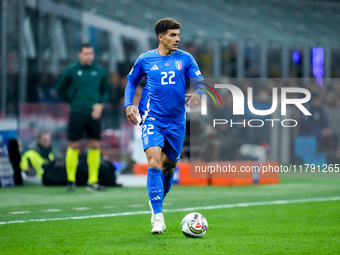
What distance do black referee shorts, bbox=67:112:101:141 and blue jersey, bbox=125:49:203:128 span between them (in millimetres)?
5099

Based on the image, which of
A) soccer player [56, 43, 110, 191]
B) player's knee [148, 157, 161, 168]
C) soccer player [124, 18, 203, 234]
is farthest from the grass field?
soccer player [124, 18, 203, 234]

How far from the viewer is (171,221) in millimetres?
8430

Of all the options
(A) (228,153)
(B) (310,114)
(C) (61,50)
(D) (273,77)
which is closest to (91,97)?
(C) (61,50)

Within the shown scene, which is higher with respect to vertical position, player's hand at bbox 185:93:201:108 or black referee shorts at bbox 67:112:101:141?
player's hand at bbox 185:93:201:108

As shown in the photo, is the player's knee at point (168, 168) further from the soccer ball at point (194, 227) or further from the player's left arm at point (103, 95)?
the player's left arm at point (103, 95)

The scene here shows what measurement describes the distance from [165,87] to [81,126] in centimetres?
531

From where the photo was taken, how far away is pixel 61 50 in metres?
17.6

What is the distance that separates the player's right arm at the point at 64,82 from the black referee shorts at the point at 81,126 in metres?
0.41

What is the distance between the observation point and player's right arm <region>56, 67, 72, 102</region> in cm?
1278

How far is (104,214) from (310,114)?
516 inches

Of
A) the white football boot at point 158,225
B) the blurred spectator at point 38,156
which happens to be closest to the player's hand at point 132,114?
the white football boot at point 158,225

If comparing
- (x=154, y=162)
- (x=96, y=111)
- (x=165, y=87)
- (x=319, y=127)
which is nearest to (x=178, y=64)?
(x=165, y=87)

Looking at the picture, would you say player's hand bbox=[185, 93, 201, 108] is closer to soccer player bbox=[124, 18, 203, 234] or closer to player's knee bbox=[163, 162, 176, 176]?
soccer player bbox=[124, 18, 203, 234]

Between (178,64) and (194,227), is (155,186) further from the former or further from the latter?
(178,64)
